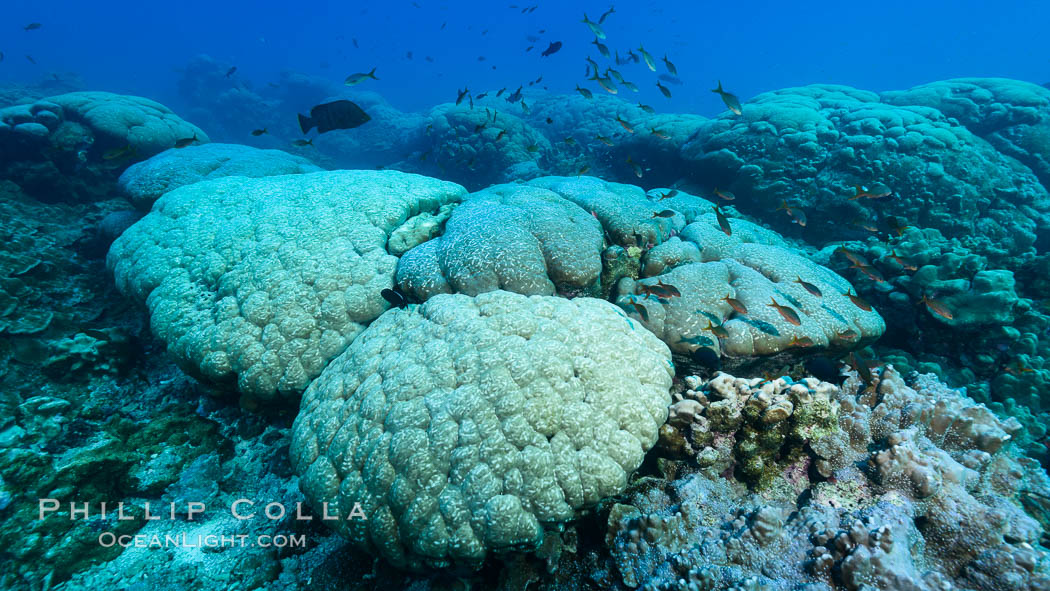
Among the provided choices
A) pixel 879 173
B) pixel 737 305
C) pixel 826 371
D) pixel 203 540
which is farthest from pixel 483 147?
pixel 203 540

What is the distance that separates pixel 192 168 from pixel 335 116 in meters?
4.67

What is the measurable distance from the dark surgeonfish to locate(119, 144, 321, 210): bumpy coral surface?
3.77m

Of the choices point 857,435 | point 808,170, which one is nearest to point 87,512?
point 857,435

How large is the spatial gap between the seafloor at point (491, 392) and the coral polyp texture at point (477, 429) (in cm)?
2

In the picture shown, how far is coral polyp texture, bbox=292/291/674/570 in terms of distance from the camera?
250 cm

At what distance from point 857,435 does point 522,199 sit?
4.68m

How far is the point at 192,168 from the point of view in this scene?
24.7ft

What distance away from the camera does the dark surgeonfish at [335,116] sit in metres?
5.26

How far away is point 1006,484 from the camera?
266cm

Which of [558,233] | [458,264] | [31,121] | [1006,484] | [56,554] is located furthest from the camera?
[31,121]

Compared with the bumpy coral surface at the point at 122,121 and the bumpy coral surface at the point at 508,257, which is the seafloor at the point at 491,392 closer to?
the bumpy coral surface at the point at 508,257

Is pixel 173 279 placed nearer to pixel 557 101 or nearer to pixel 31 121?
pixel 31 121

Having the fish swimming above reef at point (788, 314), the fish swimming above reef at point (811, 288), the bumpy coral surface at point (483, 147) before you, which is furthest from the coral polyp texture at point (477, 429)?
the bumpy coral surface at point (483, 147)

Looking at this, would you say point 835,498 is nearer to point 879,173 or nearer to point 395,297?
point 395,297
